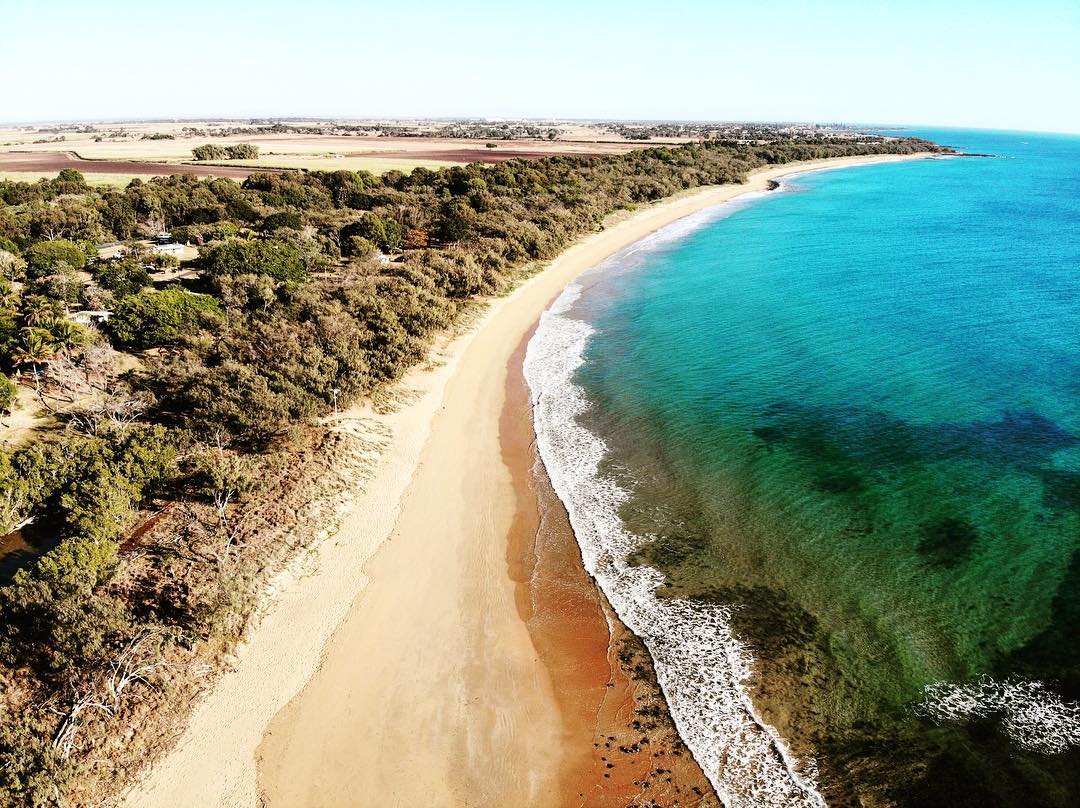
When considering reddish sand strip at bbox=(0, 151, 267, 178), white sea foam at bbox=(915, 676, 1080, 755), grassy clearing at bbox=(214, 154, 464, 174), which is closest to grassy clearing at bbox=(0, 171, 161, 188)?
reddish sand strip at bbox=(0, 151, 267, 178)

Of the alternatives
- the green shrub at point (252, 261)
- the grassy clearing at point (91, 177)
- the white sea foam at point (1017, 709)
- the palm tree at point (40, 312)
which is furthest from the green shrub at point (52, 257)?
the white sea foam at point (1017, 709)

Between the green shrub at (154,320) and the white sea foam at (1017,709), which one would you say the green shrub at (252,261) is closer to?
the green shrub at (154,320)

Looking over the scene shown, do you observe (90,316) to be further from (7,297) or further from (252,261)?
(252,261)

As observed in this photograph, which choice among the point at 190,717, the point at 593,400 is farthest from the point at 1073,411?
the point at 190,717

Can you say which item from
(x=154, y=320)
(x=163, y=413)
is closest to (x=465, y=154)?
(x=154, y=320)

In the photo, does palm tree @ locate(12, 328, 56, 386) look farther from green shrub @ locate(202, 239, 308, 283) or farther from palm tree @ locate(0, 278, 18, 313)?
green shrub @ locate(202, 239, 308, 283)
